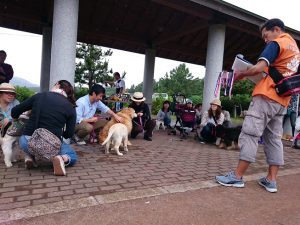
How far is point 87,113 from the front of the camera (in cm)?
580

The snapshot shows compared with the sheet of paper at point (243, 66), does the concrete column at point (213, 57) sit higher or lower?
higher

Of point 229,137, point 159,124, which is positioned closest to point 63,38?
point 229,137

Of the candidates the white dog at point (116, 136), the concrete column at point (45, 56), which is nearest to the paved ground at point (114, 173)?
Result: the white dog at point (116, 136)

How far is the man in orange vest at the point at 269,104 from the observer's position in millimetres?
3346

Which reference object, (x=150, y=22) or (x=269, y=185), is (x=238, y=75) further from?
(x=150, y=22)

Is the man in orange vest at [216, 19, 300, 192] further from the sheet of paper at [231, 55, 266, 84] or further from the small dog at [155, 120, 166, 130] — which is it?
the small dog at [155, 120, 166, 130]

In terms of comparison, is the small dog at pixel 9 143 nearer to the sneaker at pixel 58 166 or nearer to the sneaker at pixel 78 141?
the sneaker at pixel 58 166

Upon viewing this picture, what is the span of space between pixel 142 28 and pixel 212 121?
6045mm

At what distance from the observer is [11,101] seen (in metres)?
4.36

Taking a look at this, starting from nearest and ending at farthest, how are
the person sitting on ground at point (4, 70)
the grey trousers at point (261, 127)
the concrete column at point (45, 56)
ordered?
the grey trousers at point (261, 127)
the person sitting on ground at point (4, 70)
the concrete column at point (45, 56)

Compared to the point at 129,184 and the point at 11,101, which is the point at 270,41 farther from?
the point at 11,101

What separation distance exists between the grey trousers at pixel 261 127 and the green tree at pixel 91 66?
58.4 ft

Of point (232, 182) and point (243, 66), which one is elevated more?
point (243, 66)

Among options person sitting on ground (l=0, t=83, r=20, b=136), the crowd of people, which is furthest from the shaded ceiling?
person sitting on ground (l=0, t=83, r=20, b=136)
